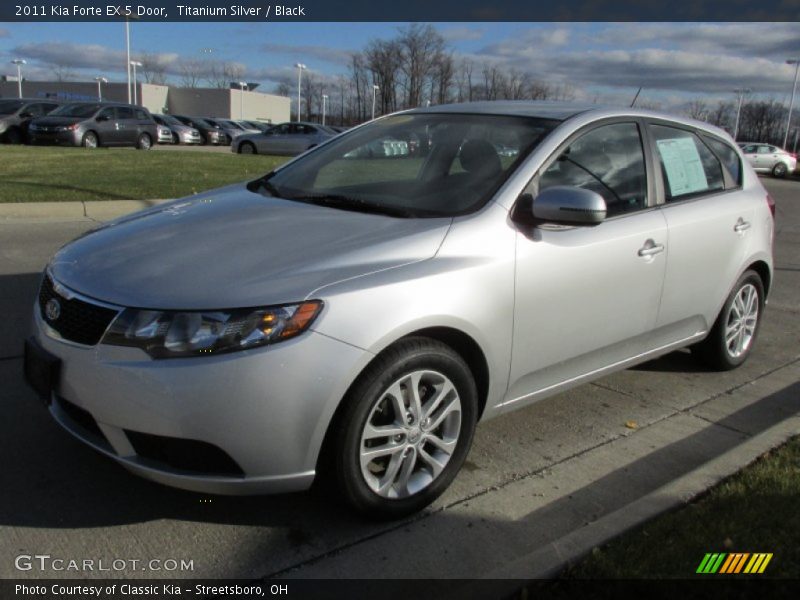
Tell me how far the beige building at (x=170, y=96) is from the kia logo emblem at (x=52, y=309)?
77163 millimetres

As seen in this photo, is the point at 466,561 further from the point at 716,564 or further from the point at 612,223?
the point at 612,223

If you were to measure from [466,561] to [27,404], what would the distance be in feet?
7.93

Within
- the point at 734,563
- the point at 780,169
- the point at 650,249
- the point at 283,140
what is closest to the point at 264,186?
the point at 650,249

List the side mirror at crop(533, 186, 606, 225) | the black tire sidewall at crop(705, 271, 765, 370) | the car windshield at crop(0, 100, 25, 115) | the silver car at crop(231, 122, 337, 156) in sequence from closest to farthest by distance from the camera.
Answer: the side mirror at crop(533, 186, 606, 225) < the black tire sidewall at crop(705, 271, 765, 370) < the car windshield at crop(0, 100, 25, 115) < the silver car at crop(231, 122, 337, 156)

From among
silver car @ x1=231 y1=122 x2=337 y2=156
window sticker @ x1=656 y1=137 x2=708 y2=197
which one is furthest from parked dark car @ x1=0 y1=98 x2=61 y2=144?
window sticker @ x1=656 y1=137 x2=708 y2=197

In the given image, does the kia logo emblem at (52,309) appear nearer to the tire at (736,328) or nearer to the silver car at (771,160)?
the tire at (736,328)

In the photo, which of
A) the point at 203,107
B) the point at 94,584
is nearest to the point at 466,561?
the point at 94,584

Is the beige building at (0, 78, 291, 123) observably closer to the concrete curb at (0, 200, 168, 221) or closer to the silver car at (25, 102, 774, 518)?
the concrete curb at (0, 200, 168, 221)

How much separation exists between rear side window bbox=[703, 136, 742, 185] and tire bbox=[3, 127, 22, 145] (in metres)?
24.2

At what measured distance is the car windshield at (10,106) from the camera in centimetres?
2378

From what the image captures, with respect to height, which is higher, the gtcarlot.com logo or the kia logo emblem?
the kia logo emblem

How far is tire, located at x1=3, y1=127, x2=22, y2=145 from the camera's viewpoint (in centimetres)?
2353

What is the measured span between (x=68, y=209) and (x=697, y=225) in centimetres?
824

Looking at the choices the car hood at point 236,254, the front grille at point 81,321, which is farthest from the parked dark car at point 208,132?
the front grille at point 81,321
